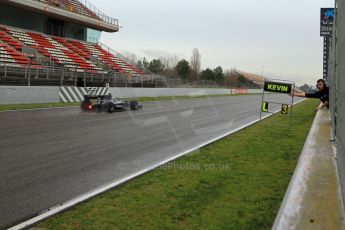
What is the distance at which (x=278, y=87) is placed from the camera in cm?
1492

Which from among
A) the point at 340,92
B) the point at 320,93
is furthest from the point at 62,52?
the point at 340,92

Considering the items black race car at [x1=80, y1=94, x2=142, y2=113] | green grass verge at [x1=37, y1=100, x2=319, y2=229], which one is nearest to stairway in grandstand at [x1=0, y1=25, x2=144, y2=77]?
black race car at [x1=80, y1=94, x2=142, y2=113]

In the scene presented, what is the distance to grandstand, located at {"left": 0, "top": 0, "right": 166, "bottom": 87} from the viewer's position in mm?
26792

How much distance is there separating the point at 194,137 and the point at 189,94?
32.1 m

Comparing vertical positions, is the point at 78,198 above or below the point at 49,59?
below

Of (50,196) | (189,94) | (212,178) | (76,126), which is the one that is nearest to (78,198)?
(50,196)

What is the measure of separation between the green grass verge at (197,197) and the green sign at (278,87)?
20.9 feet

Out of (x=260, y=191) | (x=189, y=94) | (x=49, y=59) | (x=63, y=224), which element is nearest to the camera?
(x=63, y=224)

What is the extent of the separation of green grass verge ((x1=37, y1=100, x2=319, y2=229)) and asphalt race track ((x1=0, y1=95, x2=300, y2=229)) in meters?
0.55

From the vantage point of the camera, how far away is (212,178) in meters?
6.50

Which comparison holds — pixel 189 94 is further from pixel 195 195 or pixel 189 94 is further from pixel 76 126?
pixel 195 195

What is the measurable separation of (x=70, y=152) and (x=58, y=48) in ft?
97.5

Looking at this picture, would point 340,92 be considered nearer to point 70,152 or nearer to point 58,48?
point 70,152

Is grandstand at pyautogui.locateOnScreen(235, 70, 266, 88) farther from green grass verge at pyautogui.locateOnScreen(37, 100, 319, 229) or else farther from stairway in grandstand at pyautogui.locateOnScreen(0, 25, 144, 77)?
green grass verge at pyautogui.locateOnScreen(37, 100, 319, 229)
